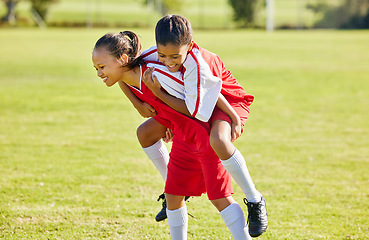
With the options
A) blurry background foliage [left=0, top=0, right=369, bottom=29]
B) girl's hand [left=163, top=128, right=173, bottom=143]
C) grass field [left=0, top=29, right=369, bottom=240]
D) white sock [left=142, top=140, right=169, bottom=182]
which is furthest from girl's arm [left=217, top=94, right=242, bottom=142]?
blurry background foliage [left=0, top=0, right=369, bottom=29]

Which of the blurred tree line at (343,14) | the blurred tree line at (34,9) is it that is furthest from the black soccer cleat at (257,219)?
the blurred tree line at (34,9)

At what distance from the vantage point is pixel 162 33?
3.10m

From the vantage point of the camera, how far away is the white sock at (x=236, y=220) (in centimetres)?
330

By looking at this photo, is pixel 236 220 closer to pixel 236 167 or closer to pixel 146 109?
pixel 236 167

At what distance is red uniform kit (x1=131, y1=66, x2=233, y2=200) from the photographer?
10.9ft

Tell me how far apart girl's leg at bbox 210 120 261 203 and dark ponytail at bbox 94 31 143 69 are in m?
0.73

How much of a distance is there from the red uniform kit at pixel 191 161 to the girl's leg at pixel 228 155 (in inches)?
4.2

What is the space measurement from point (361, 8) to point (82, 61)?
145 feet

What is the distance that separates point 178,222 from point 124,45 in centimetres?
130

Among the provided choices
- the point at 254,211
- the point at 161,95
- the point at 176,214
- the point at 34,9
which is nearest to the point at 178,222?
the point at 176,214

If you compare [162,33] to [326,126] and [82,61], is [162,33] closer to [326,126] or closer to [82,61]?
[326,126]

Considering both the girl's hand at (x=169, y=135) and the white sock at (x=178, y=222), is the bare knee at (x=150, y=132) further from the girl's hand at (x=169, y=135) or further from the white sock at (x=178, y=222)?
the white sock at (x=178, y=222)

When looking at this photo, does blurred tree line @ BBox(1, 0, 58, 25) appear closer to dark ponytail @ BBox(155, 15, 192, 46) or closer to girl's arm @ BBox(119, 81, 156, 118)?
girl's arm @ BBox(119, 81, 156, 118)

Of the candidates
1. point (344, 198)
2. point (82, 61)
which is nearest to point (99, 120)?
point (344, 198)
